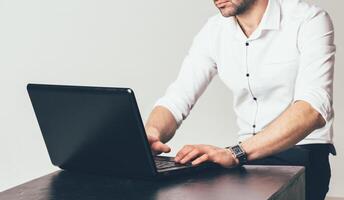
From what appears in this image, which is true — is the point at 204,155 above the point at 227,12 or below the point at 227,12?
below

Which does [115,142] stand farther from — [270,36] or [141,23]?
[141,23]

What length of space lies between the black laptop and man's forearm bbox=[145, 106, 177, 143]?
38 cm

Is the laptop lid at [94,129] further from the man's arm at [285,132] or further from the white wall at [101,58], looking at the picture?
the white wall at [101,58]

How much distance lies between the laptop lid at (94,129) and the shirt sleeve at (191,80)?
637 mm

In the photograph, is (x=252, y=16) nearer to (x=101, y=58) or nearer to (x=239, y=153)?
(x=239, y=153)

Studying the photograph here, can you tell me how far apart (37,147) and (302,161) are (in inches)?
77.1

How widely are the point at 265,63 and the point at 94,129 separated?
0.93 meters

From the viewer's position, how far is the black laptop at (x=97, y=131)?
53.8 inches

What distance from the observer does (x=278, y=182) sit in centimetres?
141

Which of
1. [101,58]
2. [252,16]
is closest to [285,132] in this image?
[252,16]

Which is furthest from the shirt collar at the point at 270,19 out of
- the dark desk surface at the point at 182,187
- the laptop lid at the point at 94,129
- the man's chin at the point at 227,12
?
the laptop lid at the point at 94,129

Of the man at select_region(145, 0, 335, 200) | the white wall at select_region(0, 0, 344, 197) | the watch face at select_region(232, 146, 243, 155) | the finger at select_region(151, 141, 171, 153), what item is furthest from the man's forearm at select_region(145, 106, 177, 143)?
the white wall at select_region(0, 0, 344, 197)

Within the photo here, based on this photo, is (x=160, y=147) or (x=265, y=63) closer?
(x=160, y=147)

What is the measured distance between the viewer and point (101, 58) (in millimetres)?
3420
